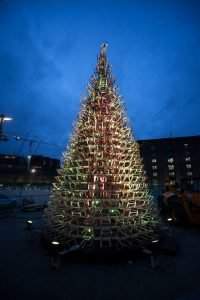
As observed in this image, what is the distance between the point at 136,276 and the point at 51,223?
3493mm

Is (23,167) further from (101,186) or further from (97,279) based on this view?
(97,279)

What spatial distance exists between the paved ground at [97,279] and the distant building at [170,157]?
180ft

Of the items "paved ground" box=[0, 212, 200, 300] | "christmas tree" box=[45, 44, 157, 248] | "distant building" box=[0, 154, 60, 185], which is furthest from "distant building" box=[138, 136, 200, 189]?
"paved ground" box=[0, 212, 200, 300]

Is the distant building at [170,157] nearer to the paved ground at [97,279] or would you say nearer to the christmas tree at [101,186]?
the christmas tree at [101,186]

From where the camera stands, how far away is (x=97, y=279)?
4.93 meters

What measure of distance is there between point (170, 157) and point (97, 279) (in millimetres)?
61715

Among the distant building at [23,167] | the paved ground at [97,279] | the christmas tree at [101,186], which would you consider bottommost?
the paved ground at [97,279]

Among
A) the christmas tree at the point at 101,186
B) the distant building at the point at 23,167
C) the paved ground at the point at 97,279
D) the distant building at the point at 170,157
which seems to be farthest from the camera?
the distant building at the point at 170,157

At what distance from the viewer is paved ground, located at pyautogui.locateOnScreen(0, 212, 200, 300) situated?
425 centimetres

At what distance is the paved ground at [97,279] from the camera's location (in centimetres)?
425

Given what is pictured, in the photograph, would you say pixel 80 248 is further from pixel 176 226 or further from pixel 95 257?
pixel 176 226

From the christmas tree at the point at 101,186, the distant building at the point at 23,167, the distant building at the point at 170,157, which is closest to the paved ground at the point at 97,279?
the christmas tree at the point at 101,186

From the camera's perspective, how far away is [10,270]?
5305 mm

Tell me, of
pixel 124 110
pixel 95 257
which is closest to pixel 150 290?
pixel 95 257
